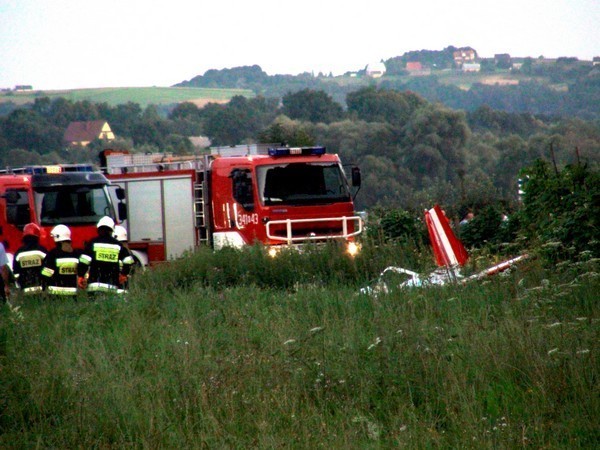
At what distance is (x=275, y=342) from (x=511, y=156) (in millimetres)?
72288

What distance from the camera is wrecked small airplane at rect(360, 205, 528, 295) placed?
37.3 ft

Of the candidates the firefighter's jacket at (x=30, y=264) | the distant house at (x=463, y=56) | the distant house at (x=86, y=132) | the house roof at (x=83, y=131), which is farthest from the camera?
the distant house at (x=463, y=56)

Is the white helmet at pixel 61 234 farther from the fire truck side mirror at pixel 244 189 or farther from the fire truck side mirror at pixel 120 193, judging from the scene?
the fire truck side mirror at pixel 120 193

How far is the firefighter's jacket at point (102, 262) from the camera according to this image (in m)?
13.1

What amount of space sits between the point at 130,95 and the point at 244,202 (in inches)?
4623

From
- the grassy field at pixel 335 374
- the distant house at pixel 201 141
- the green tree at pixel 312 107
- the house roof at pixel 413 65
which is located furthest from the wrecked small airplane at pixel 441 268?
the house roof at pixel 413 65

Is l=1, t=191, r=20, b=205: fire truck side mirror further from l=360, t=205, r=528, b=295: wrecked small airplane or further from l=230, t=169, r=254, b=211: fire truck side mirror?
l=360, t=205, r=528, b=295: wrecked small airplane

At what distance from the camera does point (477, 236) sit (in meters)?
18.4

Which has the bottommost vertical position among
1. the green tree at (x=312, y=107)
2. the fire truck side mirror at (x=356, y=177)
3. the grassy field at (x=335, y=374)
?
the green tree at (x=312, y=107)

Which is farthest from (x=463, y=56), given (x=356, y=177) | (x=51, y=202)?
(x=51, y=202)

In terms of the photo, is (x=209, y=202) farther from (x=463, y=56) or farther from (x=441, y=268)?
(x=463, y=56)

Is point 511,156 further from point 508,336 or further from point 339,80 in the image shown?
point 339,80

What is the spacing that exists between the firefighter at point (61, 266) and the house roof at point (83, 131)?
90035mm

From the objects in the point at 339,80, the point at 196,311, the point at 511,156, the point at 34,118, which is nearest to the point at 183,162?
the point at 196,311
